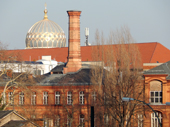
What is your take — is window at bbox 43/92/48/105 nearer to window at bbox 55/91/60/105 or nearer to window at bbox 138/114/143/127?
window at bbox 55/91/60/105

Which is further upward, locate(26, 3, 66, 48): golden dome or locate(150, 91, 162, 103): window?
locate(26, 3, 66, 48): golden dome

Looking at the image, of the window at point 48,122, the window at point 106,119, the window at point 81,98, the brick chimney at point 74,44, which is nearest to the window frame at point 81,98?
the window at point 81,98

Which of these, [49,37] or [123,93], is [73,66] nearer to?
[123,93]

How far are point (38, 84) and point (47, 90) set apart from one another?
112 centimetres

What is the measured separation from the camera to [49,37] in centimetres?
13462

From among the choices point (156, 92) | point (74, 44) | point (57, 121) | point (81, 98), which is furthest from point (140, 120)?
point (74, 44)

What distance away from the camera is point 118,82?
5347 cm

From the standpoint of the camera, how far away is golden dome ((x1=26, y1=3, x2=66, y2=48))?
135 meters

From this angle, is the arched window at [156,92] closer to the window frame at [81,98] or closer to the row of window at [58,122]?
the row of window at [58,122]

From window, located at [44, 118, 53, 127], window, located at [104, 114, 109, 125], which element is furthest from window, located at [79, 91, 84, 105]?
window, located at [44, 118, 53, 127]

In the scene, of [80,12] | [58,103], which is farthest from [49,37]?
[58,103]

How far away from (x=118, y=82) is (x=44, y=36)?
82.0 metres

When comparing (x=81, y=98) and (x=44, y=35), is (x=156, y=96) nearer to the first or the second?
(x=81, y=98)

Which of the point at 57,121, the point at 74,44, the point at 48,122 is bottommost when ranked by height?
the point at 57,121
